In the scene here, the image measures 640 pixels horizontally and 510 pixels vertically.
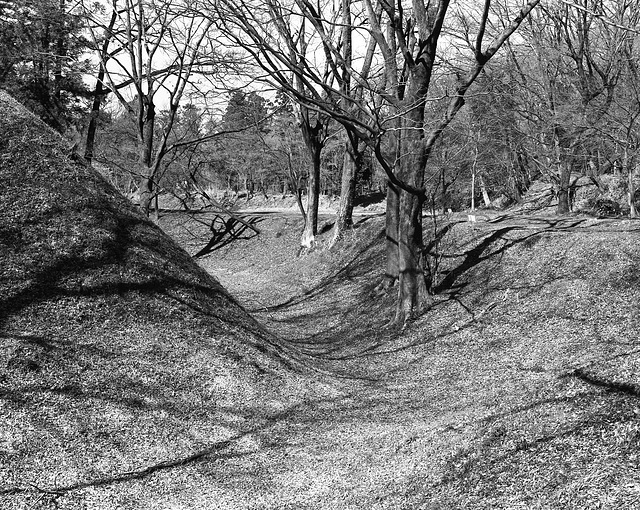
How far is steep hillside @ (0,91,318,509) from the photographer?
4.48 metres

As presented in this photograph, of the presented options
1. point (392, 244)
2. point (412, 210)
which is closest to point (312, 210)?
point (392, 244)

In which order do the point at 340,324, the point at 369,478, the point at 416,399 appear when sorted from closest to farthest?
the point at 369,478
the point at 416,399
the point at 340,324

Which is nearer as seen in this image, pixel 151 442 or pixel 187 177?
pixel 151 442

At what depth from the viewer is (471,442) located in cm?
457


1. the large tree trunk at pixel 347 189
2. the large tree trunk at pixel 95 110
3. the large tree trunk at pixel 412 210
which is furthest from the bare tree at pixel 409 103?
the large tree trunk at pixel 95 110

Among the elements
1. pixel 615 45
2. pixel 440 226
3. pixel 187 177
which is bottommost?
pixel 440 226

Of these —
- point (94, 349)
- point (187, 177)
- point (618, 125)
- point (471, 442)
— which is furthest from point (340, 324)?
point (187, 177)

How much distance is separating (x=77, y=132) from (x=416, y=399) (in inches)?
724

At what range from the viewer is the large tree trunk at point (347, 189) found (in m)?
16.2

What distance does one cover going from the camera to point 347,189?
1709 centimetres

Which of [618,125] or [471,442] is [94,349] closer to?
[471,442]

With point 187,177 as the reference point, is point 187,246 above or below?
below

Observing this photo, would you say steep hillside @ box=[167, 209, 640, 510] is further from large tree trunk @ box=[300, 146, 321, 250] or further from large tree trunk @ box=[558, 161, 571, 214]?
large tree trunk @ box=[558, 161, 571, 214]

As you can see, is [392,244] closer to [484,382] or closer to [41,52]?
[484,382]
